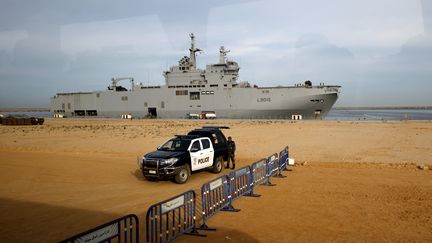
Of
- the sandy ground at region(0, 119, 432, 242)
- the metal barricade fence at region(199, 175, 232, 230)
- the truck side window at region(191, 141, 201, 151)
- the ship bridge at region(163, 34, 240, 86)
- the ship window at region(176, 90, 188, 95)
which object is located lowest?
the sandy ground at region(0, 119, 432, 242)

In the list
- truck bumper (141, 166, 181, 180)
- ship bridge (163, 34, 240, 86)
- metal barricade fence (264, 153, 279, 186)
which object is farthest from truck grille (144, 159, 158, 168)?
ship bridge (163, 34, 240, 86)

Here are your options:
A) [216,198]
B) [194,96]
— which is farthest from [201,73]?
[216,198]

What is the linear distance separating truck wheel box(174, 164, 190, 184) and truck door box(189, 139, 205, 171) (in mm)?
370

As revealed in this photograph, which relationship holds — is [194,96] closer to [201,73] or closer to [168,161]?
[201,73]

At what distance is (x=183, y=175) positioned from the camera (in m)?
11.7

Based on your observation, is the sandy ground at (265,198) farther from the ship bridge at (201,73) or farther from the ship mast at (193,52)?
the ship mast at (193,52)

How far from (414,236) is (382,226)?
665 millimetres

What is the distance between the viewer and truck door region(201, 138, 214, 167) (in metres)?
12.9

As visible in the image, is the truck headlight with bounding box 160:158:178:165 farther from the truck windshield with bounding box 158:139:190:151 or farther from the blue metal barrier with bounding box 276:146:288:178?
the blue metal barrier with bounding box 276:146:288:178

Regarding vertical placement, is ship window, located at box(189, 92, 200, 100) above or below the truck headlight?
above

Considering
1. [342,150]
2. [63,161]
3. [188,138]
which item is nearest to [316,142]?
[342,150]

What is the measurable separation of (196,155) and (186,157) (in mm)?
596

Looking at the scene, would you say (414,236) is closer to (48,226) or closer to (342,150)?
(48,226)

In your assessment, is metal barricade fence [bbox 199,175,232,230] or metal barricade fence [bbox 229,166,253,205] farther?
metal barricade fence [bbox 229,166,253,205]
